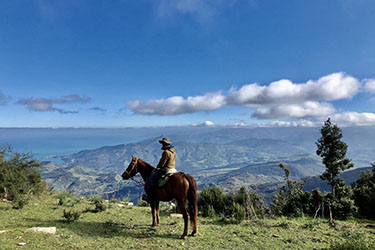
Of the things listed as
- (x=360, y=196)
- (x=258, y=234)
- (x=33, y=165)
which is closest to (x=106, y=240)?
(x=258, y=234)

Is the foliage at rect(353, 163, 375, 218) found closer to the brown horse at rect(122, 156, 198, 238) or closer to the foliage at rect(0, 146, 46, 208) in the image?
the brown horse at rect(122, 156, 198, 238)

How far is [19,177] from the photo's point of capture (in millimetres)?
13227

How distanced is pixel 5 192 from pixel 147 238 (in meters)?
11.4

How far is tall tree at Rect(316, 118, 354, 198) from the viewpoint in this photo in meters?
13.7

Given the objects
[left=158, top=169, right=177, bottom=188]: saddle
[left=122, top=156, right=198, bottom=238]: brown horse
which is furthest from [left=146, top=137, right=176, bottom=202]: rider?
[left=122, top=156, right=198, bottom=238]: brown horse

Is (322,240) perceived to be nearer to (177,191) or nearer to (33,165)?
(177,191)

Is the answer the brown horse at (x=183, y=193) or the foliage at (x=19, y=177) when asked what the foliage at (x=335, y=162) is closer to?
the brown horse at (x=183, y=193)

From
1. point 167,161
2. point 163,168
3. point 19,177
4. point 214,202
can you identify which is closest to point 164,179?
point 163,168

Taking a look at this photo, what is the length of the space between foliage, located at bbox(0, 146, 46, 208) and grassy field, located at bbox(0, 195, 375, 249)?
2547mm

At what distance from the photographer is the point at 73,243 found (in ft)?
21.1

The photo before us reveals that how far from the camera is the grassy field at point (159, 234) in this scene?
21.3ft

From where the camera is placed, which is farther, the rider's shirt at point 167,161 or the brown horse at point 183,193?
the rider's shirt at point 167,161

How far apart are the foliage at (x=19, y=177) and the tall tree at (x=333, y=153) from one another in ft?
63.7

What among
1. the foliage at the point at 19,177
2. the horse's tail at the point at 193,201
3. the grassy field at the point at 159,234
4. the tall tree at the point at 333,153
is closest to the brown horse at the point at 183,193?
the horse's tail at the point at 193,201
